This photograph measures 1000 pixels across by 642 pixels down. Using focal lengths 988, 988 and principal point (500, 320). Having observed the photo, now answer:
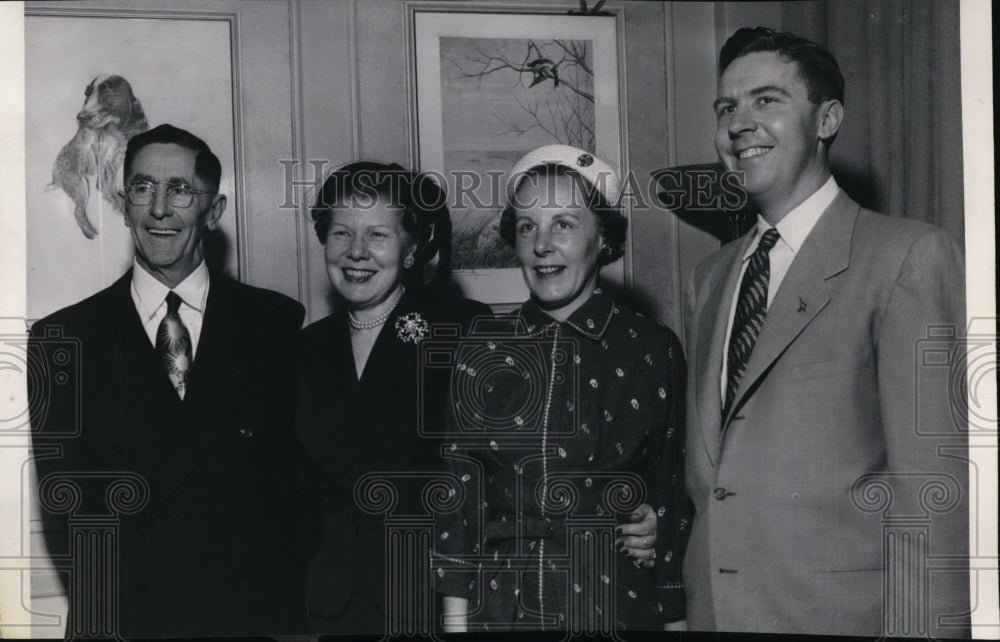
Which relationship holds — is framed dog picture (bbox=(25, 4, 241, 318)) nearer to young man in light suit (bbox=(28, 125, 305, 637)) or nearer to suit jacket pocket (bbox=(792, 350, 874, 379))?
young man in light suit (bbox=(28, 125, 305, 637))

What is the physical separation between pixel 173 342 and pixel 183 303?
10 centimetres

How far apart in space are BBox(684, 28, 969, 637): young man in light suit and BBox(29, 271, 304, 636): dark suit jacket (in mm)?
1059

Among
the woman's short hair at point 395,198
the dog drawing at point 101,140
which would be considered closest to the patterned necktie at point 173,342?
the dog drawing at point 101,140

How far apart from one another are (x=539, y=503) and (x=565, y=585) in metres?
0.22

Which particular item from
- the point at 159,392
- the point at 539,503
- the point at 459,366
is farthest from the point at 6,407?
the point at 539,503

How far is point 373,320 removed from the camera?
8.30 ft

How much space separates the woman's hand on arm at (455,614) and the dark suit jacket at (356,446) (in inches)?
6.4

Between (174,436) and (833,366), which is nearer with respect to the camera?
(833,366)

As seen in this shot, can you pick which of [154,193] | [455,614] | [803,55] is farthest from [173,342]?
[803,55]

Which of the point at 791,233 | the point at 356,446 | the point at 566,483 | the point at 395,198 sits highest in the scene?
the point at 395,198

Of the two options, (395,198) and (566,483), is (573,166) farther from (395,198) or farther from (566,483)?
(566,483)

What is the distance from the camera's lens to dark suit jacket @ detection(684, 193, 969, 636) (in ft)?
7.91

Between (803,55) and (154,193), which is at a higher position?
(803,55)

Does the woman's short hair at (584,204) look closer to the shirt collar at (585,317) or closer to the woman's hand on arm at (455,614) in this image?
the shirt collar at (585,317)
